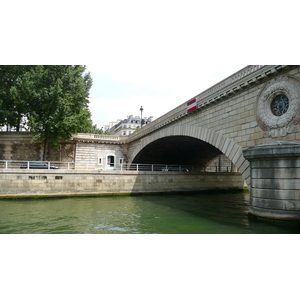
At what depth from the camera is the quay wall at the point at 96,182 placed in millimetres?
19500

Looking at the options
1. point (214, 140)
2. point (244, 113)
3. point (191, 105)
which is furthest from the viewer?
point (191, 105)

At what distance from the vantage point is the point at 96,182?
2178cm

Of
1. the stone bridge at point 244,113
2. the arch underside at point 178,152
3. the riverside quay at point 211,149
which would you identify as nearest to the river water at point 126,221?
the riverside quay at point 211,149

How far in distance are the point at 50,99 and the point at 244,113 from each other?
2115 centimetres

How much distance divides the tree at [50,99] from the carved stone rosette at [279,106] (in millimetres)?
20733

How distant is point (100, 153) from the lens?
34.1m

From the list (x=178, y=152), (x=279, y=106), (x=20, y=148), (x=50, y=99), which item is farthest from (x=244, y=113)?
(x=20, y=148)

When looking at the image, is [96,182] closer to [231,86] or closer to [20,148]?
[231,86]

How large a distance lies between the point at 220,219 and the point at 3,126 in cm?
2786

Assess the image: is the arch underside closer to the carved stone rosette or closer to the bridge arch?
the bridge arch

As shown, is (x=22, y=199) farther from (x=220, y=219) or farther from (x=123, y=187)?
(x=220, y=219)

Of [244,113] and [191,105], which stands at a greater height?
[191,105]

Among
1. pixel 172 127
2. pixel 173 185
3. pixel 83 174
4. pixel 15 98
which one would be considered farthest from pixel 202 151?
pixel 15 98

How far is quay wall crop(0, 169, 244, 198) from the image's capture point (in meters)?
19.5
